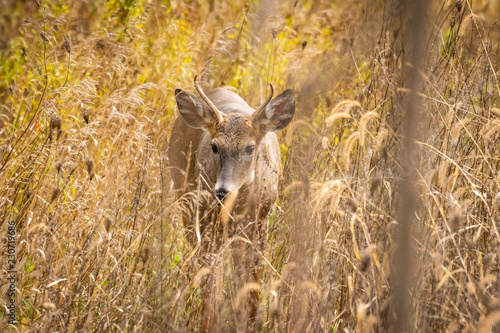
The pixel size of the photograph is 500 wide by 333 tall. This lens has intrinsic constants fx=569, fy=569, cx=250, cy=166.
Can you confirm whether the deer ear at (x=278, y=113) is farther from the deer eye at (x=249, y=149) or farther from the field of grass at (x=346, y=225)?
the field of grass at (x=346, y=225)

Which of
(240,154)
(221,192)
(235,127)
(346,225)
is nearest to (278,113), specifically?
(235,127)

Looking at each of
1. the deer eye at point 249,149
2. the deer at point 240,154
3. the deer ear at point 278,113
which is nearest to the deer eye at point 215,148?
the deer at point 240,154

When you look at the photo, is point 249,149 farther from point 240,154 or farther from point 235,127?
point 235,127

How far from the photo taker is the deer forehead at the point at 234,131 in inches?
176

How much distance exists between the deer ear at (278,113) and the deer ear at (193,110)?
1.32 feet

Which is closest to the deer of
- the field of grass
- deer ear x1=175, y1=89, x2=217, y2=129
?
deer ear x1=175, y1=89, x2=217, y2=129

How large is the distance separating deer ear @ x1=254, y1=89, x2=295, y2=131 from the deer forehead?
0.38ft

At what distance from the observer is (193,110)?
15.7ft

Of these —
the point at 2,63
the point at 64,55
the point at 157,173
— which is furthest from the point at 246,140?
the point at 2,63

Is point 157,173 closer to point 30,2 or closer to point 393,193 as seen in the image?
point 393,193

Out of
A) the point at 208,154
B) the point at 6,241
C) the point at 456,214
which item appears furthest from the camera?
the point at 208,154

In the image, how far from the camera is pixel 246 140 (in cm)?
450

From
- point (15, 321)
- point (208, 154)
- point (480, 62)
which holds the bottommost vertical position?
point (15, 321)

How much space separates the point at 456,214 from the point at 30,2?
724cm
